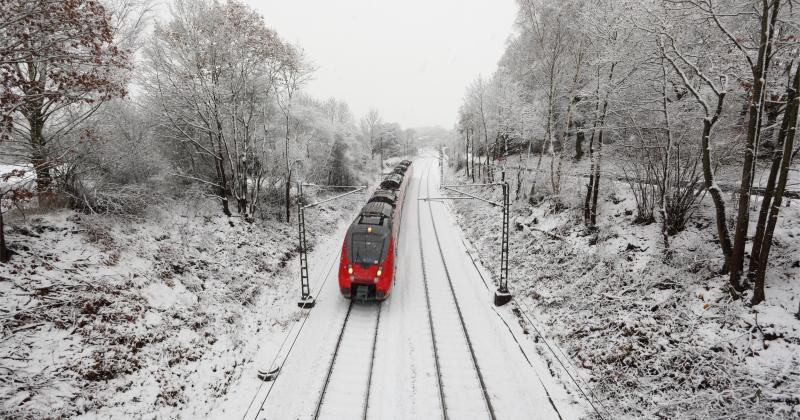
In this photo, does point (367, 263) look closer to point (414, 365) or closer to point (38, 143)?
point (414, 365)

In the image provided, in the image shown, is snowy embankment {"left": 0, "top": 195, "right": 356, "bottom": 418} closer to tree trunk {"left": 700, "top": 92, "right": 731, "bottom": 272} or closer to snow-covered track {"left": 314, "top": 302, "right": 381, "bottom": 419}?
snow-covered track {"left": 314, "top": 302, "right": 381, "bottom": 419}

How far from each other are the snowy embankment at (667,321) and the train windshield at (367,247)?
593cm

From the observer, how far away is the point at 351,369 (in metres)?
9.23

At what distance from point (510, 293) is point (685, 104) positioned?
849 centimetres

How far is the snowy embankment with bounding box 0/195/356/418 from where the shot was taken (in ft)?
21.2

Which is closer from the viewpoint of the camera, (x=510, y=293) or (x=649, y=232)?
(x=649, y=232)

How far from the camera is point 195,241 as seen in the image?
41.5 ft

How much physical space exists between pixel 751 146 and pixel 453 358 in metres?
8.83

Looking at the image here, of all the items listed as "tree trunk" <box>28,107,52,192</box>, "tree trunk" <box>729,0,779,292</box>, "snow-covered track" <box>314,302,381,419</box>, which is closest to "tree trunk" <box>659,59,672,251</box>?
"tree trunk" <box>729,0,779,292</box>

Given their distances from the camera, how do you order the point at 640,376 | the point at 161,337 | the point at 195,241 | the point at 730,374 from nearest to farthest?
the point at 730,374
the point at 640,376
the point at 161,337
the point at 195,241

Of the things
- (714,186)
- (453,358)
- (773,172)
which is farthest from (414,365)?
(773,172)

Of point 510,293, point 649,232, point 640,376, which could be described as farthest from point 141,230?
point 649,232

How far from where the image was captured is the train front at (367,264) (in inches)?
457

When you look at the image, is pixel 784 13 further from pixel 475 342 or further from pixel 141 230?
pixel 141 230
